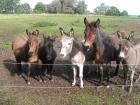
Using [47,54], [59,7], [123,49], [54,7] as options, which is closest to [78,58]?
[47,54]

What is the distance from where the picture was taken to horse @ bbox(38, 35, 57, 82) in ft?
34.8

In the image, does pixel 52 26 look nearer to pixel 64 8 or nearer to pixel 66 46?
pixel 66 46

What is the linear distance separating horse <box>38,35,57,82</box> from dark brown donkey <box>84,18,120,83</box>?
1.56m

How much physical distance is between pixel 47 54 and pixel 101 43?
179 cm

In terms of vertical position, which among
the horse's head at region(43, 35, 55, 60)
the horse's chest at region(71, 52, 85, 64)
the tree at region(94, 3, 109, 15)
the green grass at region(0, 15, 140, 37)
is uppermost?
the horse's head at region(43, 35, 55, 60)

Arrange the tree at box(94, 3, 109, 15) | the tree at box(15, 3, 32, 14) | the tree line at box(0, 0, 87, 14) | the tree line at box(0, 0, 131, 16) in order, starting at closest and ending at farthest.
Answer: the tree line at box(0, 0, 131, 16)
the tree line at box(0, 0, 87, 14)
the tree at box(94, 3, 109, 15)
the tree at box(15, 3, 32, 14)

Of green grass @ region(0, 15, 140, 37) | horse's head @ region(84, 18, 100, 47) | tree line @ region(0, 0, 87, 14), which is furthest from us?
tree line @ region(0, 0, 87, 14)

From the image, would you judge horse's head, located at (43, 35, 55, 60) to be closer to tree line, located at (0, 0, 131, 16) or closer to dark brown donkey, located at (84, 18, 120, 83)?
dark brown donkey, located at (84, 18, 120, 83)

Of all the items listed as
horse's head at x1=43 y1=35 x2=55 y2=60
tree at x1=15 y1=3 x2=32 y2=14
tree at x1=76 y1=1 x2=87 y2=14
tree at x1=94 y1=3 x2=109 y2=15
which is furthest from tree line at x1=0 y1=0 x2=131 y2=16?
horse's head at x1=43 y1=35 x2=55 y2=60

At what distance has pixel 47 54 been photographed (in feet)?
34.7

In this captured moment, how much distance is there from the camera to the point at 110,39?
10.8 metres

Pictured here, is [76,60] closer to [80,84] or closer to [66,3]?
[80,84]

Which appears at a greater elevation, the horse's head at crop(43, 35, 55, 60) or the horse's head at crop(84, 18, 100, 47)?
the horse's head at crop(84, 18, 100, 47)

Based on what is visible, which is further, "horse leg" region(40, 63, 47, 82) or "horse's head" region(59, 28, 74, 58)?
"horse leg" region(40, 63, 47, 82)
